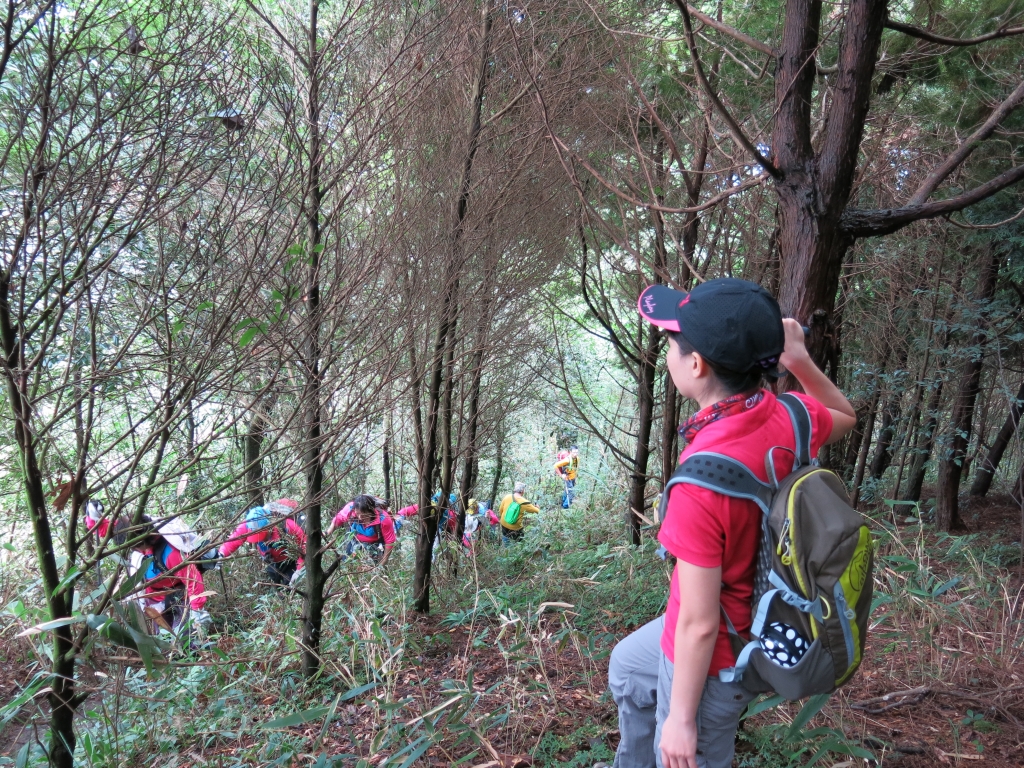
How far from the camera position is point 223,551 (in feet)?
18.1

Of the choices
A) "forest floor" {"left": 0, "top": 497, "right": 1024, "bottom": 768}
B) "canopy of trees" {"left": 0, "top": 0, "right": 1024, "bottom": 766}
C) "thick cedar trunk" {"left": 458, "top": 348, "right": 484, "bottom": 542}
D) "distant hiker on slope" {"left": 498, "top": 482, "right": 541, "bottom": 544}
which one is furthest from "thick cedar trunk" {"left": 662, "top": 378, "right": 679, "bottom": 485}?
"distant hiker on slope" {"left": 498, "top": 482, "right": 541, "bottom": 544}

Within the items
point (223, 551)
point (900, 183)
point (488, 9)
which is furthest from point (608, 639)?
point (900, 183)

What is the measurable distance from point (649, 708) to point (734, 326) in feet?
3.46

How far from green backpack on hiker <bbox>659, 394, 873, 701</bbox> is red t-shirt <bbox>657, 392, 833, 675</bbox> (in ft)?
0.07

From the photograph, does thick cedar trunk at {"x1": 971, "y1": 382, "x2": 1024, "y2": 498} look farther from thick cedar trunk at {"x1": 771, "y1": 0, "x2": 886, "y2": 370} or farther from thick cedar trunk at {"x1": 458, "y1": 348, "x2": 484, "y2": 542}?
thick cedar trunk at {"x1": 458, "y1": 348, "x2": 484, "y2": 542}

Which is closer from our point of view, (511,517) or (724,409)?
(724,409)

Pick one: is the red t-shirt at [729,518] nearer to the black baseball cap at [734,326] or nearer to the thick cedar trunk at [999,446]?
the black baseball cap at [734,326]

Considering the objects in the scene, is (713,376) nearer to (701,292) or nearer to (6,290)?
(701,292)

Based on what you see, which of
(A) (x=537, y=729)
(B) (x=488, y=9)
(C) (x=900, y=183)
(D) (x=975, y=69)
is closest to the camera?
(A) (x=537, y=729)

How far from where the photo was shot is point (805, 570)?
1.29 metres

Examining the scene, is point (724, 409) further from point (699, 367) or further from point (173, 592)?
point (173, 592)

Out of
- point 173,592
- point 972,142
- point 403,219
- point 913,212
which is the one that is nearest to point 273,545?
point 173,592

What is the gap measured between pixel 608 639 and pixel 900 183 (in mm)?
4371

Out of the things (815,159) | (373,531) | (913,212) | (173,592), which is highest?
(815,159)
